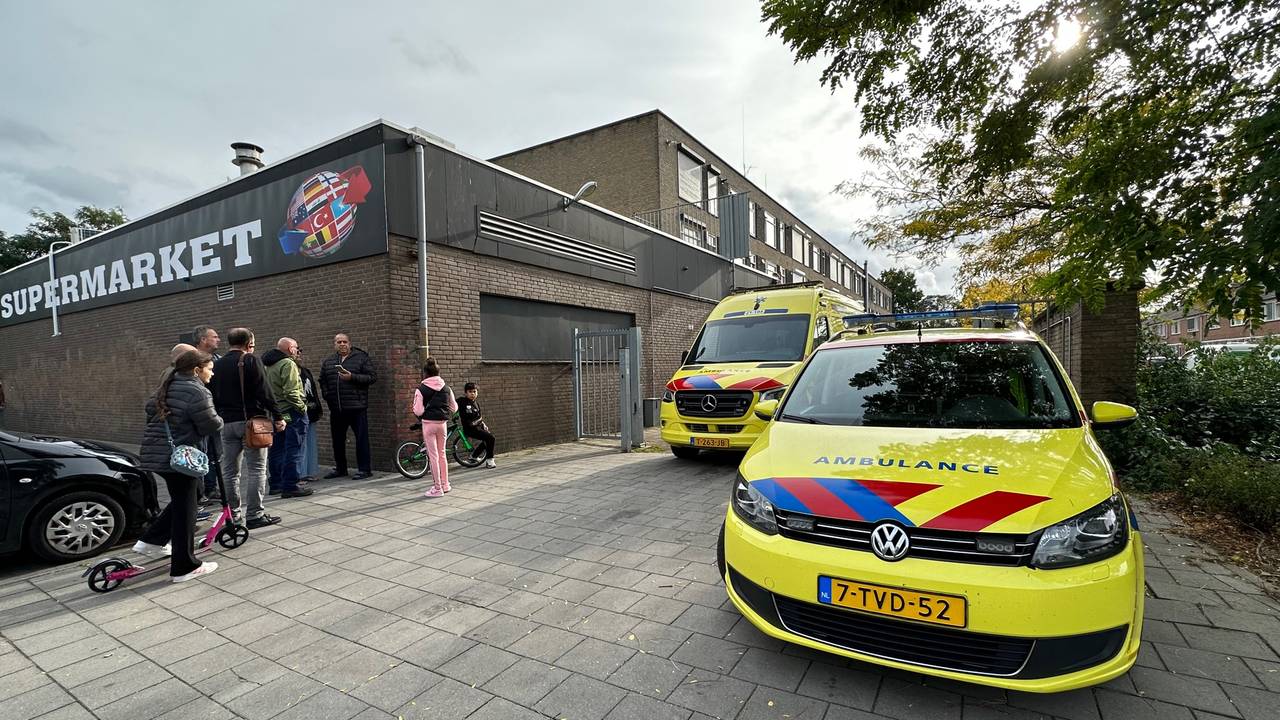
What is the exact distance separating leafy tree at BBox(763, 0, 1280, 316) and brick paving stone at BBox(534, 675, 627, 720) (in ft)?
14.6

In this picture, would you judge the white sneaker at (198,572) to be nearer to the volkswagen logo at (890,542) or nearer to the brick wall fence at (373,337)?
the brick wall fence at (373,337)

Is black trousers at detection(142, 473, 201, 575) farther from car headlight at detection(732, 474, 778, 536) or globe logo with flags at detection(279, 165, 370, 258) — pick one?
globe logo with flags at detection(279, 165, 370, 258)

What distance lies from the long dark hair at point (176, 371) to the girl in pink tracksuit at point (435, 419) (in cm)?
243

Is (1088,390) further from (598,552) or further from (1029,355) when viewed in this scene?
(598,552)

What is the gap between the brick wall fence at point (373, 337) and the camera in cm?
798

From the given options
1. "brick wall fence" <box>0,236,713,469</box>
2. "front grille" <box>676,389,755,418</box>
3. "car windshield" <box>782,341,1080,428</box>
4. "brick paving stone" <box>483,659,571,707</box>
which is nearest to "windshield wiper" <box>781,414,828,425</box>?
"car windshield" <box>782,341,1080,428</box>

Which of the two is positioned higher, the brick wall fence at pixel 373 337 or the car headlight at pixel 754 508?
Result: the brick wall fence at pixel 373 337

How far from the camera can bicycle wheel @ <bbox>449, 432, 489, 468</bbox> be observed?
8.17 metres

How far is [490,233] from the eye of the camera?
9.23 meters

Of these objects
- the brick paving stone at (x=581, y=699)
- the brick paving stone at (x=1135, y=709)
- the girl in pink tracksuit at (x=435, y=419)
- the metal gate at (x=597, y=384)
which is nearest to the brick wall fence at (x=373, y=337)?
the metal gate at (x=597, y=384)

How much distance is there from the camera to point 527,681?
2.61 meters

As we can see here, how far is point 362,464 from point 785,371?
19.1 feet

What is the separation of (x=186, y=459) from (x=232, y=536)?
117 cm

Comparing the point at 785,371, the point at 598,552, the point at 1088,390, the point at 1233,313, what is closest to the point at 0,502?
the point at 598,552
